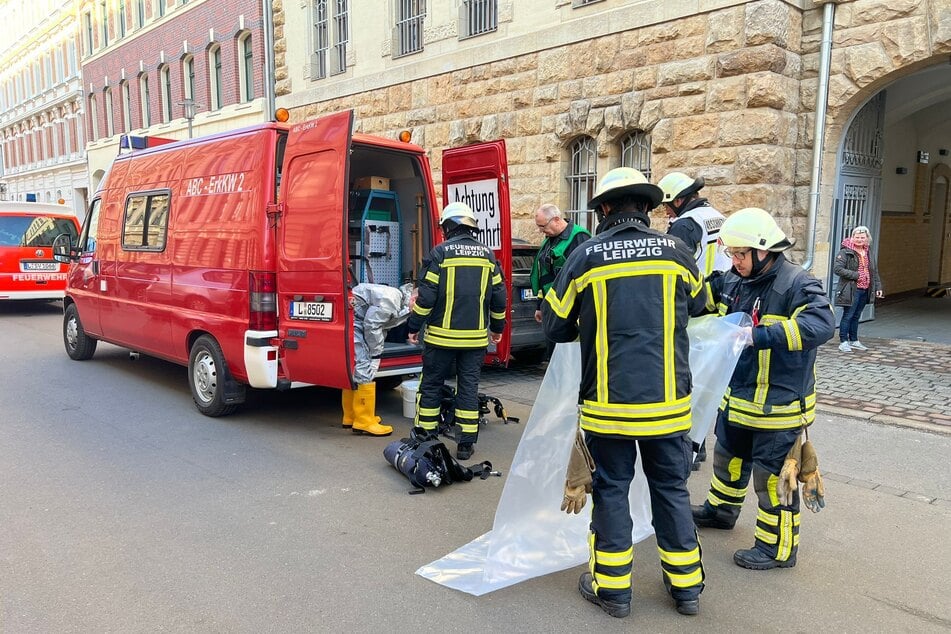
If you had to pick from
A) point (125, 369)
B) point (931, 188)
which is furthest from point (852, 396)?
point (931, 188)

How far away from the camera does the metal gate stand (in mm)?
9969

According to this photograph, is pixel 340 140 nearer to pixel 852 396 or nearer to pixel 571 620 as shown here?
pixel 571 620

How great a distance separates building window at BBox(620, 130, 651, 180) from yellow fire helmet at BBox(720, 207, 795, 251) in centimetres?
690

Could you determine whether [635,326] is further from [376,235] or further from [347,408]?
[376,235]

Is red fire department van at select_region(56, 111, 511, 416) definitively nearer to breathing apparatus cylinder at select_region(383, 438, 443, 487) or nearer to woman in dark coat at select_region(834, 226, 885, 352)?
breathing apparatus cylinder at select_region(383, 438, 443, 487)

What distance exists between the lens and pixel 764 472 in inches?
137

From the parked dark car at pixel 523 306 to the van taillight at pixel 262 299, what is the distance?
2872mm

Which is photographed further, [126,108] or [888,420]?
[126,108]

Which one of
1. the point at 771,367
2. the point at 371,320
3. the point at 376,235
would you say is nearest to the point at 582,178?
the point at 376,235

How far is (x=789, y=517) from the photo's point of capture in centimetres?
345

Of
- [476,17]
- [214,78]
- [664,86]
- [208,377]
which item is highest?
[214,78]

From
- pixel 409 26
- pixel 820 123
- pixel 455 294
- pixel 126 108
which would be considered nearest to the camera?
pixel 455 294

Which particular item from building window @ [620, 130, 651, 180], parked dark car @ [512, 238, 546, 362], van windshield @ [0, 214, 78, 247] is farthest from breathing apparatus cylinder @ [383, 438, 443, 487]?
van windshield @ [0, 214, 78, 247]

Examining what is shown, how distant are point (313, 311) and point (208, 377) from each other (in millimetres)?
1545
